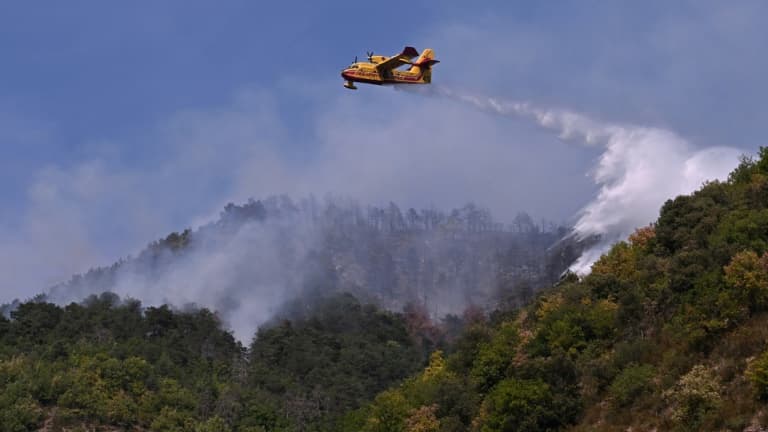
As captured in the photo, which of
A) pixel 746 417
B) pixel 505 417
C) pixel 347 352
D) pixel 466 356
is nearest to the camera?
pixel 746 417

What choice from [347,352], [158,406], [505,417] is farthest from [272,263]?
[505,417]

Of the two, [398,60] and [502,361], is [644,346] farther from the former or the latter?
[398,60]

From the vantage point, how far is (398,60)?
68.1m

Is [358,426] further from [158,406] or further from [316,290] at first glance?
[316,290]

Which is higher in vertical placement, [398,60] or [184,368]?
[398,60]

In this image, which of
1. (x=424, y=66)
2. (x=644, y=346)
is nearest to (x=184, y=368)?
(x=424, y=66)

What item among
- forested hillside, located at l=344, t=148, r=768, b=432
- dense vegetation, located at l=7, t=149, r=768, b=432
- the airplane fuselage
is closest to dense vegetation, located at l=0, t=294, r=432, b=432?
dense vegetation, located at l=7, t=149, r=768, b=432

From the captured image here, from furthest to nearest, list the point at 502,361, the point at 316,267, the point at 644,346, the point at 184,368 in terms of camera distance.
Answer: the point at 316,267, the point at 184,368, the point at 502,361, the point at 644,346

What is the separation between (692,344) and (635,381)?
10.9 ft

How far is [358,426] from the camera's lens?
7706 centimetres

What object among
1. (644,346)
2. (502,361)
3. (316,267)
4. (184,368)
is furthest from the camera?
(316,267)

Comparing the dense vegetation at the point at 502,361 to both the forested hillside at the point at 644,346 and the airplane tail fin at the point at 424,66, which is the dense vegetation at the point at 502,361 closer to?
the forested hillside at the point at 644,346

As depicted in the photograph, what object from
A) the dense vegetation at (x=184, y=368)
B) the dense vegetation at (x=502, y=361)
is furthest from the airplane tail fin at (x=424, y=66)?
Answer: the dense vegetation at (x=184, y=368)

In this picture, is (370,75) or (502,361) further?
(370,75)
